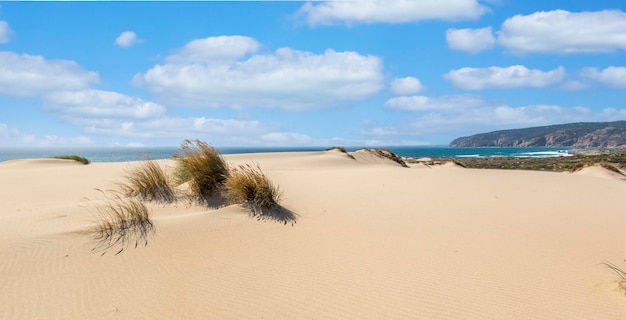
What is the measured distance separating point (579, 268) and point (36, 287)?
200 inches

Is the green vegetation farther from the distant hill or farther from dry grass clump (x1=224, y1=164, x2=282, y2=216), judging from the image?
the distant hill

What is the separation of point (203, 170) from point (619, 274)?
561 cm

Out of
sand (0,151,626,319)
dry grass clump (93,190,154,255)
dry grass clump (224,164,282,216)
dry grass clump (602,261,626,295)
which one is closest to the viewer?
sand (0,151,626,319)

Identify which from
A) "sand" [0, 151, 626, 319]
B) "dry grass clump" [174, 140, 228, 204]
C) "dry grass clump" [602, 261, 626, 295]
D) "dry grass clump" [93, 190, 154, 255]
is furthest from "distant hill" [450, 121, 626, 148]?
"dry grass clump" [93, 190, 154, 255]

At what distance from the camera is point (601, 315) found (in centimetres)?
304

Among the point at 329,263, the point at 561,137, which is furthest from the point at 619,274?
the point at 561,137

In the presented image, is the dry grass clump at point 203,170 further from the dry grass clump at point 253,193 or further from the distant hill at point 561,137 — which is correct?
the distant hill at point 561,137

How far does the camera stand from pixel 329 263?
4055 mm

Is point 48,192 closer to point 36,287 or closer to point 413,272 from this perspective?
point 36,287

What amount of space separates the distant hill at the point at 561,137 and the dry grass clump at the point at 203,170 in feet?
423

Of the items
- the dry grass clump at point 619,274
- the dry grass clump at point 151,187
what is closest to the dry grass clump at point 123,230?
the dry grass clump at point 151,187

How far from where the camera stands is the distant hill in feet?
394

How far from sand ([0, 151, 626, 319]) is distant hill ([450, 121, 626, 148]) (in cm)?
12765

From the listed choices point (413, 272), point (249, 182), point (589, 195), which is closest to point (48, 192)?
point (249, 182)
